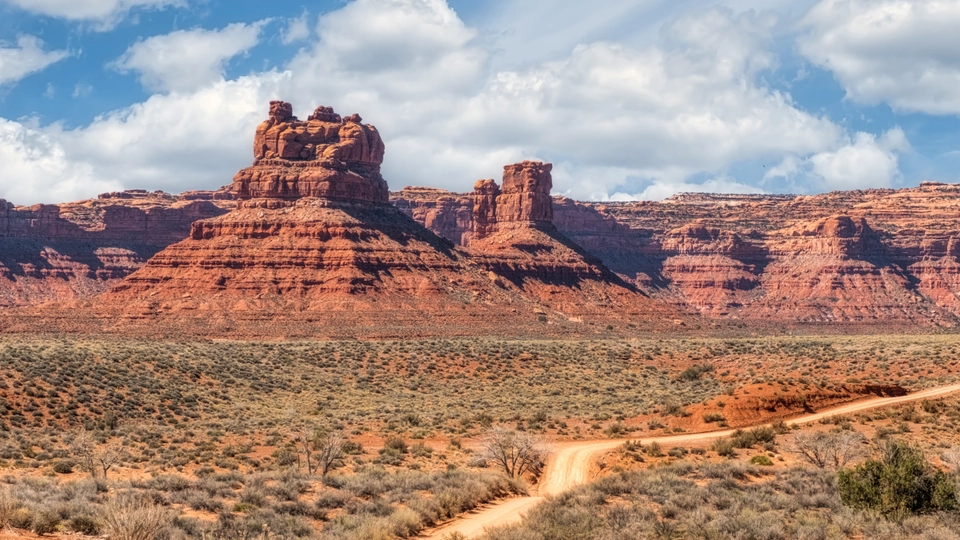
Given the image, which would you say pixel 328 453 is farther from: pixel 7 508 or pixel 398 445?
pixel 7 508

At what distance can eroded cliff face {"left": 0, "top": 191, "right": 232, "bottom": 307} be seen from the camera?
16588 centimetres

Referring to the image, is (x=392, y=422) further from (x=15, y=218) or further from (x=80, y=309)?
(x=15, y=218)

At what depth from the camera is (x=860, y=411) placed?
42531mm

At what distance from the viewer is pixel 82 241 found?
17925cm

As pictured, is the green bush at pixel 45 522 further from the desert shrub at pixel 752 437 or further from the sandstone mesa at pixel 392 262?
A: the sandstone mesa at pixel 392 262

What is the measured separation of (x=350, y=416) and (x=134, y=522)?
30.5 metres

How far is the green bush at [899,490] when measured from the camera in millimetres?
23016

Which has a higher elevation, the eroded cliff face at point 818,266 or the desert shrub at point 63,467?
the eroded cliff face at point 818,266

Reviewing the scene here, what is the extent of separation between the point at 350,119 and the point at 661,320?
149 feet

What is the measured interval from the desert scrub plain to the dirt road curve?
0.59 metres

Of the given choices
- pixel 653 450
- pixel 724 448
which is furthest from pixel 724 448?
pixel 653 450

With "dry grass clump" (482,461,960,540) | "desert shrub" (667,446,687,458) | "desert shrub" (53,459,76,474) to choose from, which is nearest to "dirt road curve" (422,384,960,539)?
"dry grass clump" (482,461,960,540)

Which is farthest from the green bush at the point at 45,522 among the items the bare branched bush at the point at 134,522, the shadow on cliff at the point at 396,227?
the shadow on cliff at the point at 396,227

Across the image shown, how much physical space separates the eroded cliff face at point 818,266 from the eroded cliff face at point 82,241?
185 feet
